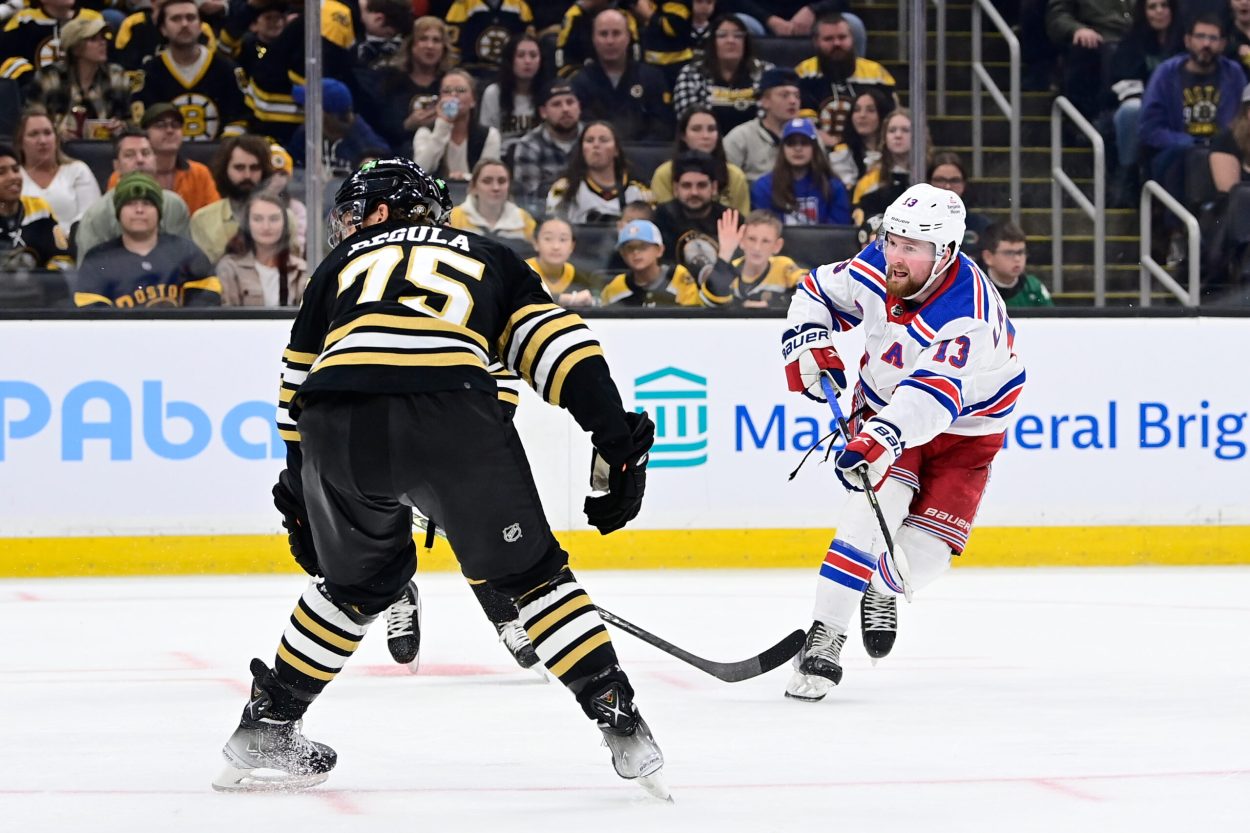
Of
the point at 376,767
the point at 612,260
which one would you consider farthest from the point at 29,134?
the point at 376,767

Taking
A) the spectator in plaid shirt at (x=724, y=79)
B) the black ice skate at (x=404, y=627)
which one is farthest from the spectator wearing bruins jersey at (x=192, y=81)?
the black ice skate at (x=404, y=627)

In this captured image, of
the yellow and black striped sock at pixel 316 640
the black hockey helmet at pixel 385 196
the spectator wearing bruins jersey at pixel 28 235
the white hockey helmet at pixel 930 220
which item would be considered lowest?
the yellow and black striped sock at pixel 316 640

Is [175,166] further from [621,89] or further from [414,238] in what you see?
[414,238]

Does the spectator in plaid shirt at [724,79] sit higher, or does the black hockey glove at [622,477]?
the spectator in plaid shirt at [724,79]

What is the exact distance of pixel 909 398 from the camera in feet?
12.9

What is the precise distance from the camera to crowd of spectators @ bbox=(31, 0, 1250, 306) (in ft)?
22.0

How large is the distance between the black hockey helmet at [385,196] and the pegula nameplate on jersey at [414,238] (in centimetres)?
9

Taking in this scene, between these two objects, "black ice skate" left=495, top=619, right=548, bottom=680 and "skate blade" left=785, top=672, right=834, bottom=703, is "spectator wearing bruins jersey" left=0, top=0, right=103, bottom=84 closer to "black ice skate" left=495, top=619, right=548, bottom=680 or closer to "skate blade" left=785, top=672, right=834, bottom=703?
"black ice skate" left=495, top=619, right=548, bottom=680

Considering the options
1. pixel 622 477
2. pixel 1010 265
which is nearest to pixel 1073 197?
pixel 1010 265

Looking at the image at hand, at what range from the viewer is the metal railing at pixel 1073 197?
7125 mm

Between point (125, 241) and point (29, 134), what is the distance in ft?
2.03

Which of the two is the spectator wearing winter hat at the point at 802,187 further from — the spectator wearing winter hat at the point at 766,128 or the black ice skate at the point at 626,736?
the black ice skate at the point at 626,736

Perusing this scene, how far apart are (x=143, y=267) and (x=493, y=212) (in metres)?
1.28

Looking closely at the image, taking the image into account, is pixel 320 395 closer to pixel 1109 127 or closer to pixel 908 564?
pixel 908 564
